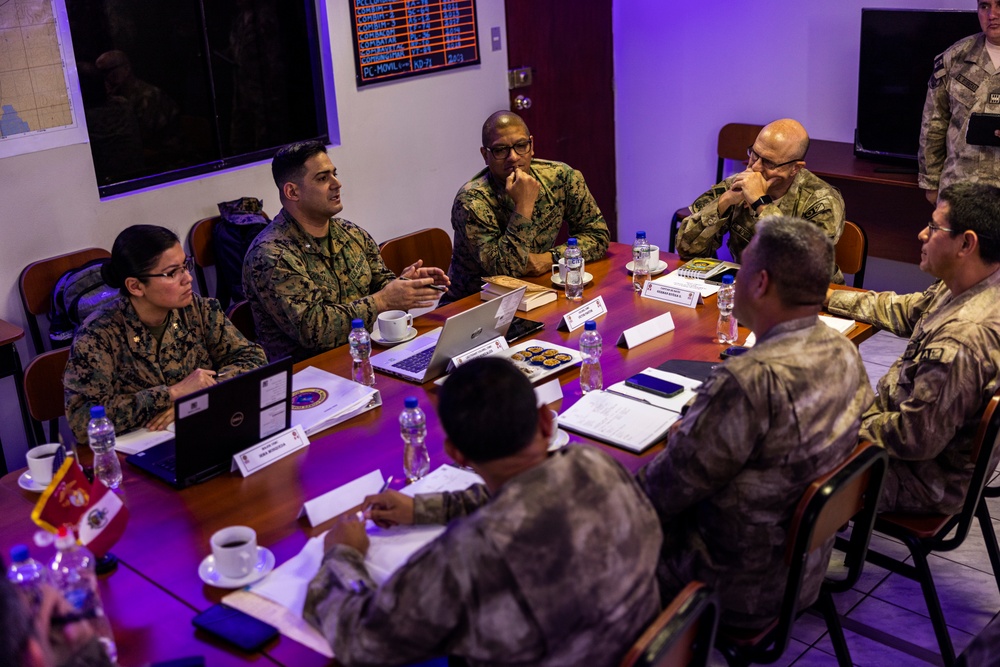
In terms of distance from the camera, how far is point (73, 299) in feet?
13.1

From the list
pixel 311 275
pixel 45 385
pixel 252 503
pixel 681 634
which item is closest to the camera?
pixel 681 634

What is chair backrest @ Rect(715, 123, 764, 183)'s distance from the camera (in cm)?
582

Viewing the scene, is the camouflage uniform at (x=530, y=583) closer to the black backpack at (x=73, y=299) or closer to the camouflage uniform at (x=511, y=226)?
the camouflage uniform at (x=511, y=226)

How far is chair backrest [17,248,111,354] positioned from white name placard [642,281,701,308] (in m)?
2.39

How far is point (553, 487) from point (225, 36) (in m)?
3.85

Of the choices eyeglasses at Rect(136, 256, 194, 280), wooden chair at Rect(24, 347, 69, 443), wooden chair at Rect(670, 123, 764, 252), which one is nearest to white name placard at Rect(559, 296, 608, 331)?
eyeglasses at Rect(136, 256, 194, 280)

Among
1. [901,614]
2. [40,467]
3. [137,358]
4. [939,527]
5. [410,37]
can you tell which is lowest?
[901,614]

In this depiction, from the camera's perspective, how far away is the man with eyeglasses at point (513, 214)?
375cm

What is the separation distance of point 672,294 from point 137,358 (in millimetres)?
1765

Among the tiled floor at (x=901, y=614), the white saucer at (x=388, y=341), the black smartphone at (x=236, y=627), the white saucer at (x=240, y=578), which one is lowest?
the tiled floor at (x=901, y=614)

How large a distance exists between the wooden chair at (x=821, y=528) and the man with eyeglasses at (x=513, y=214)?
1.72m

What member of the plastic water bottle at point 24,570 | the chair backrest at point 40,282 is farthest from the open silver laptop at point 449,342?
the chair backrest at point 40,282

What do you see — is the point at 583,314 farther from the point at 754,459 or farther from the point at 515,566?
the point at 515,566

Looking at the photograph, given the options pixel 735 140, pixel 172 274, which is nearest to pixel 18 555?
pixel 172 274
